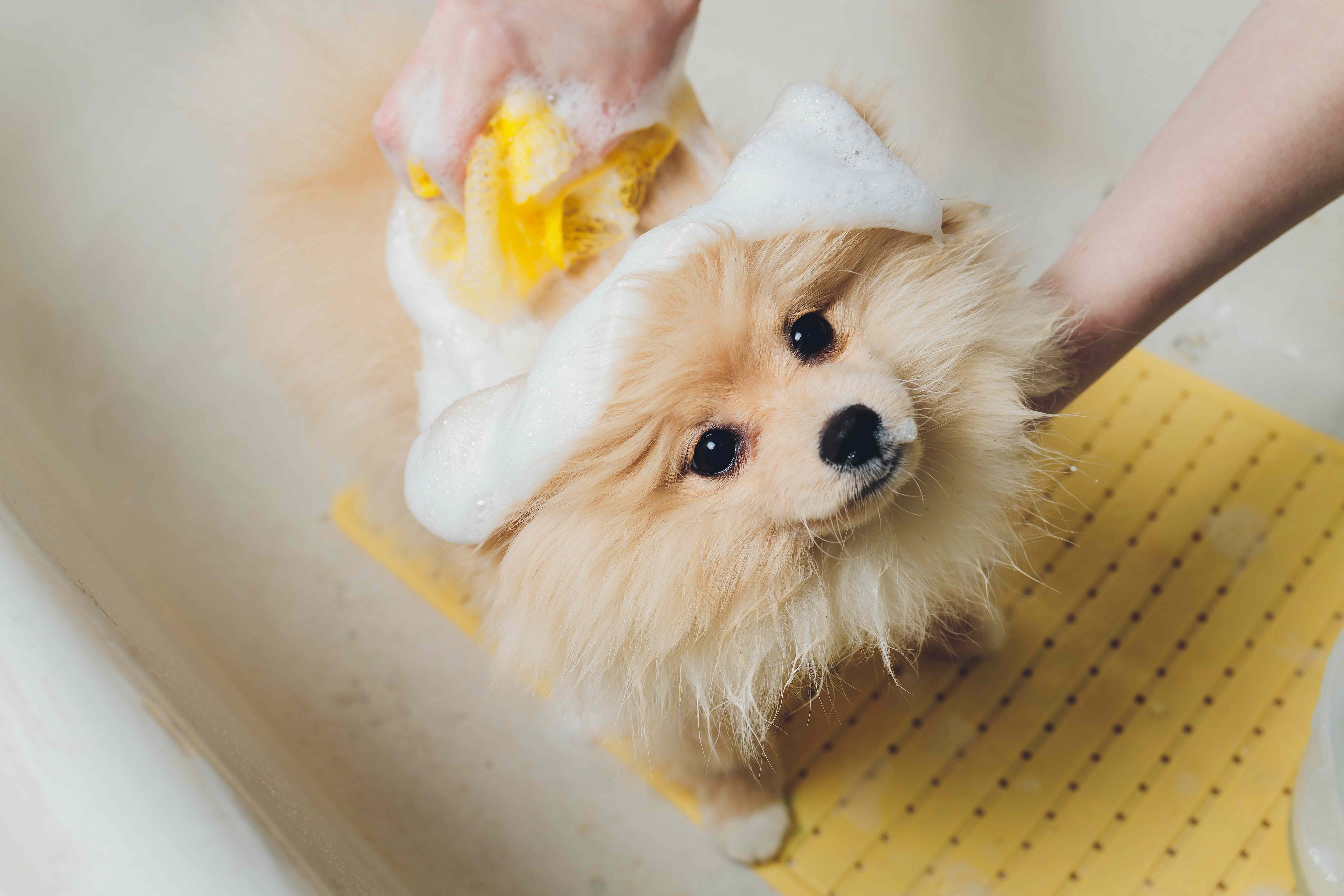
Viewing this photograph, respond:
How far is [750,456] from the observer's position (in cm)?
66

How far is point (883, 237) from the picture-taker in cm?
73

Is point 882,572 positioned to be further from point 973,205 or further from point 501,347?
point 501,347

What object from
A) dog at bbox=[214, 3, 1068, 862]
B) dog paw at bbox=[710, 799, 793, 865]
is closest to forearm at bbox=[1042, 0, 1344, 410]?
dog at bbox=[214, 3, 1068, 862]

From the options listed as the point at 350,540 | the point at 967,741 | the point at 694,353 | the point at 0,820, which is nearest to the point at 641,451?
the point at 694,353

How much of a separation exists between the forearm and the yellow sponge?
0.47 meters

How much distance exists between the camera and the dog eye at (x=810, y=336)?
0.68 metres

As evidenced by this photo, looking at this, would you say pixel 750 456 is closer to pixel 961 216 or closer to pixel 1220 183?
pixel 961 216

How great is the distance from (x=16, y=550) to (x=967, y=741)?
115 centimetres

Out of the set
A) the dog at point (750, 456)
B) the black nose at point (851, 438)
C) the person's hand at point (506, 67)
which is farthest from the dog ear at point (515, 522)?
the person's hand at point (506, 67)

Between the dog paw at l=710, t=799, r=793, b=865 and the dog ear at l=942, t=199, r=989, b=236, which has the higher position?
the dog ear at l=942, t=199, r=989, b=236

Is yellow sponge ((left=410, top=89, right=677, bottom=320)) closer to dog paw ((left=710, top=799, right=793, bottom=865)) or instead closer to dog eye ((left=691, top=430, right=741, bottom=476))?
dog eye ((left=691, top=430, right=741, bottom=476))

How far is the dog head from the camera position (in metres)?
0.64

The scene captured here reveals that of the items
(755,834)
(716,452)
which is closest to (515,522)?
(716,452)

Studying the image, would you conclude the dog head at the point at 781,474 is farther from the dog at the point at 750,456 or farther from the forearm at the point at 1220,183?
the forearm at the point at 1220,183
